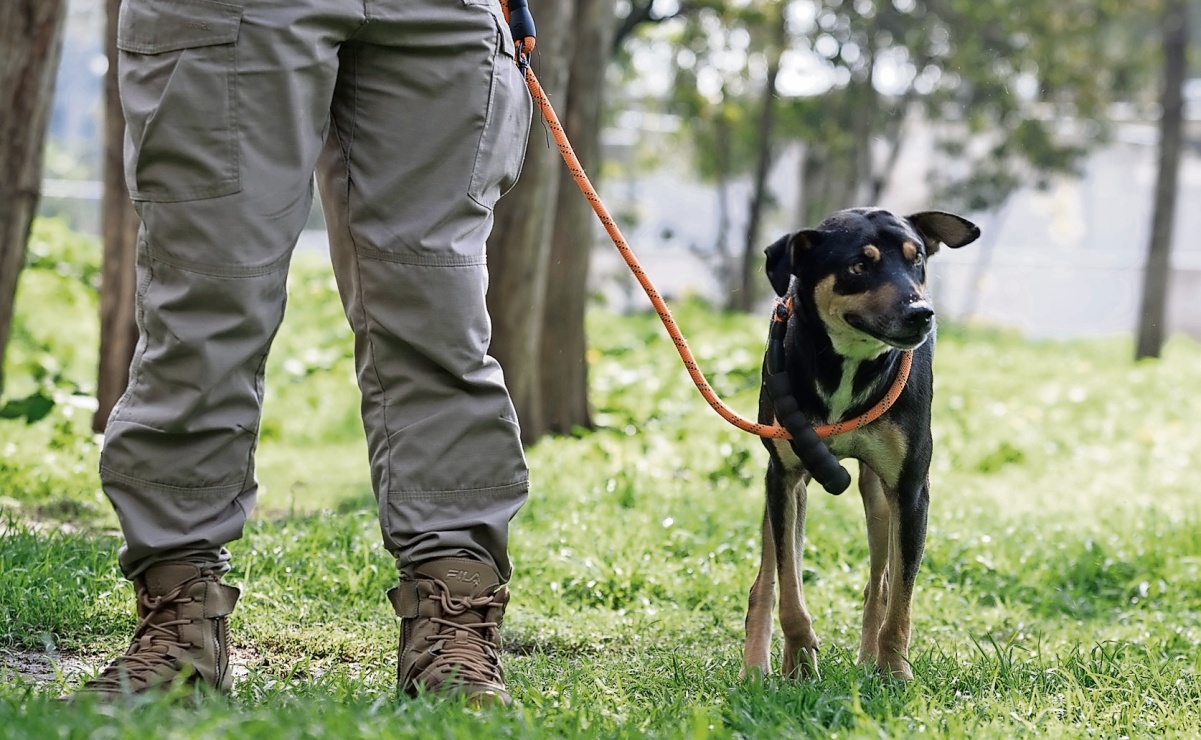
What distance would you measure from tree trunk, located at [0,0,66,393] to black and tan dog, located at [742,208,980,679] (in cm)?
399

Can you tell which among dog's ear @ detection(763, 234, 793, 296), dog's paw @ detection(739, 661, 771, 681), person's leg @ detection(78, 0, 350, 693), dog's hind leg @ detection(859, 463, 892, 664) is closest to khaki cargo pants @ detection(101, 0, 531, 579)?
person's leg @ detection(78, 0, 350, 693)

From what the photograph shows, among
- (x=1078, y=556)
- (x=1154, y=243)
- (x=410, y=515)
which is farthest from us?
(x=1154, y=243)

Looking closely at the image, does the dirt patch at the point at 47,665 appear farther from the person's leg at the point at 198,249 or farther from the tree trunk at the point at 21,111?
the tree trunk at the point at 21,111

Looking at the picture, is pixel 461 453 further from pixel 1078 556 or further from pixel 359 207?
pixel 1078 556

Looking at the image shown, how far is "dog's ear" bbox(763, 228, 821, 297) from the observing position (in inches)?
136

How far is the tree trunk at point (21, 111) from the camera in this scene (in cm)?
582

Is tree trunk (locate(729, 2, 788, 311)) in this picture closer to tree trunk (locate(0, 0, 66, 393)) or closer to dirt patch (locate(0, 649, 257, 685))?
tree trunk (locate(0, 0, 66, 393))

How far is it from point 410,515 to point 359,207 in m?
0.66

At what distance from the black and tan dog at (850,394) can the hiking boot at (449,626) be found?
2.91 ft

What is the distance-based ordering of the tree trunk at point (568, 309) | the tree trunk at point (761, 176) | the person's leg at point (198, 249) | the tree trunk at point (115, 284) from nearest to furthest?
the person's leg at point (198, 249) → the tree trunk at point (115, 284) → the tree trunk at point (568, 309) → the tree trunk at point (761, 176)

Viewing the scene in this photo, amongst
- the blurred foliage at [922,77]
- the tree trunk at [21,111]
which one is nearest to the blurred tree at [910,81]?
the blurred foliage at [922,77]

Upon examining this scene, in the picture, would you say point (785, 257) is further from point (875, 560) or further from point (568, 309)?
point (568, 309)

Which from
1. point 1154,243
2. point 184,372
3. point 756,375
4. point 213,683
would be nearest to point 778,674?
point 213,683

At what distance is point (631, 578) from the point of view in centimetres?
434
